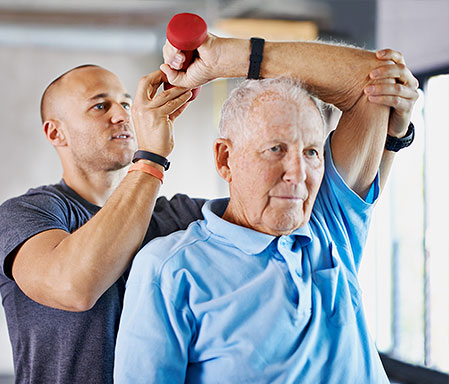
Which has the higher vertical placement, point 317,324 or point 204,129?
point 204,129

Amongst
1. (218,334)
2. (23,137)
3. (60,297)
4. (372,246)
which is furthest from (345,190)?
(23,137)

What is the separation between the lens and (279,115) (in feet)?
4.15

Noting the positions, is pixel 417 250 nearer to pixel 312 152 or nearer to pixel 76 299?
pixel 312 152

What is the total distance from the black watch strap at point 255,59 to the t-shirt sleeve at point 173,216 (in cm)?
48

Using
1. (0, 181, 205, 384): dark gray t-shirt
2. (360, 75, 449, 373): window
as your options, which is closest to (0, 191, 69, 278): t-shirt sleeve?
(0, 181, 205, 384): dark gray t-shirt

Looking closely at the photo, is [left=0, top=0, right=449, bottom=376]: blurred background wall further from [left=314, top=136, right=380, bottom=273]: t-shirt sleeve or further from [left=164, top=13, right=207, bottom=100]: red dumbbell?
[left=164, top=13, right=207, bottom=100]: red dumbbell

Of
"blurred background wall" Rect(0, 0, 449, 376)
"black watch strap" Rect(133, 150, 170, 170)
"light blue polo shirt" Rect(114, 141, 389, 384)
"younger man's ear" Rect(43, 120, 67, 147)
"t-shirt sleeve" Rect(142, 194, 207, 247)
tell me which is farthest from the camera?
"blurred background wall" Rect(0, 0, 449, 376)

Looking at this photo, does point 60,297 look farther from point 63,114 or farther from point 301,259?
point 63,114

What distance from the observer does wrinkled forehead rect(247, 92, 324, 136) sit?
126 cm

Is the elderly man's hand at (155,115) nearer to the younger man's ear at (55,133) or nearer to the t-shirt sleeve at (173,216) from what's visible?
the t-shirt sleeve at (173,216)

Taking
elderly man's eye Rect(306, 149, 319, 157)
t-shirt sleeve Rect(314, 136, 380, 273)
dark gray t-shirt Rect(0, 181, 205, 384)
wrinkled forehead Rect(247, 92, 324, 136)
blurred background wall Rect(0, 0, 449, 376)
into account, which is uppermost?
blurred background wall Rect(0, 0, 449, 376)

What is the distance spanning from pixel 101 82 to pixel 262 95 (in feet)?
2.62

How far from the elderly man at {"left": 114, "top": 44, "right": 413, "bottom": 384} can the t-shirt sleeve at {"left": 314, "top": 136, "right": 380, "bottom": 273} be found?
0.06 m

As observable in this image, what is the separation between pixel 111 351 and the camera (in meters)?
1.54
